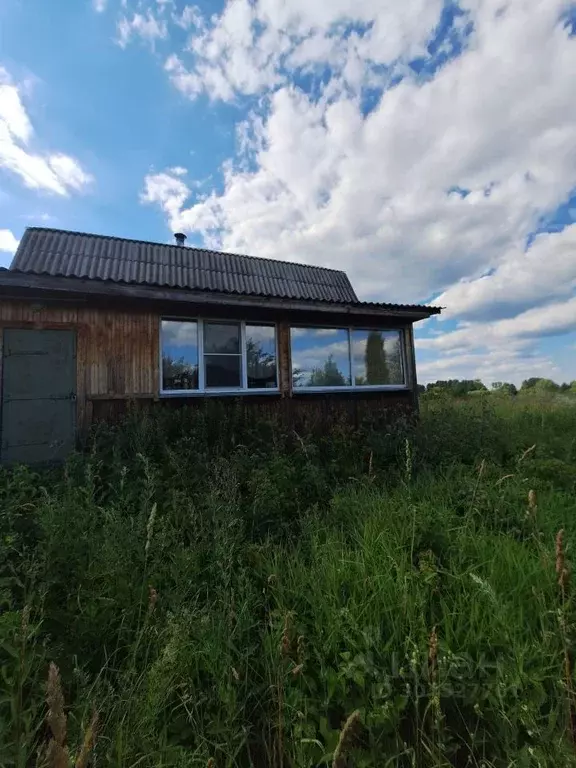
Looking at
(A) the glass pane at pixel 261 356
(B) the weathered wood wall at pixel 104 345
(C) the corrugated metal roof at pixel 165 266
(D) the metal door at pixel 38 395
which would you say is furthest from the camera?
(C) the corrugated metal roof at pixel 165 266

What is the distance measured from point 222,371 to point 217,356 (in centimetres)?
31

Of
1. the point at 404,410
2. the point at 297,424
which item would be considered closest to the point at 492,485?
the point at 297,424

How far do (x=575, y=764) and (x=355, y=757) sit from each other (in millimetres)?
827

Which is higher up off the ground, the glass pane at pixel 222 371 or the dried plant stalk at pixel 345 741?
the glass pane at pixel 222 371

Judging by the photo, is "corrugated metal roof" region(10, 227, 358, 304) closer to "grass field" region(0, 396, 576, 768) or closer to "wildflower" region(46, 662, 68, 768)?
"grass field" region(0, 396, 576, 768)

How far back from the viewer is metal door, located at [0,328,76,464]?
5746 mm

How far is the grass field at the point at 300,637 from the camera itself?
1.57 meters

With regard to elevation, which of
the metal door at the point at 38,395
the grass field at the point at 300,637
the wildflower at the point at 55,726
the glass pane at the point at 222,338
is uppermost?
the glass pane at the point at 222,338

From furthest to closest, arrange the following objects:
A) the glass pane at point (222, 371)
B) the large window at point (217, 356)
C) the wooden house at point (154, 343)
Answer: the glass pane at point (222, 371) → the large window at point (217, 356) → the wooden house at point (154, 343)

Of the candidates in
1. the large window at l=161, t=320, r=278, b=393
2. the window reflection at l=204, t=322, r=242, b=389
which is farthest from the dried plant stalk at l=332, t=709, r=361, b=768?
the window reflection at l=204, t=322, r=242, b=389

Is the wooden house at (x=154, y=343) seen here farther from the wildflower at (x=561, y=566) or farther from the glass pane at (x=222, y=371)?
the wildflower at (x=561, y=566)

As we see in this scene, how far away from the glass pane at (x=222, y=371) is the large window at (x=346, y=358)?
1.26 m

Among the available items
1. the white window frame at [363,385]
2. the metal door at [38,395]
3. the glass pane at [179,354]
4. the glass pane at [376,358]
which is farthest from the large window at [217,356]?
the glass pane at [376,358]

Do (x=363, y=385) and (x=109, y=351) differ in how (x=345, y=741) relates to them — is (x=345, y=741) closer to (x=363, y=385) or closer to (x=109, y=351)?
Result: (x=109, y=351)
